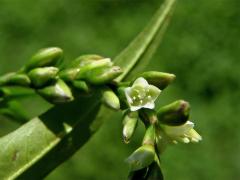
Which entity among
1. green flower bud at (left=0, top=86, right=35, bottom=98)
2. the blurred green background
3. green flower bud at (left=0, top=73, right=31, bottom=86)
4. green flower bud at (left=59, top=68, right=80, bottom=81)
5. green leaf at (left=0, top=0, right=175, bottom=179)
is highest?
green flower bud at (left=59, top=68, right=80, bottom=81)

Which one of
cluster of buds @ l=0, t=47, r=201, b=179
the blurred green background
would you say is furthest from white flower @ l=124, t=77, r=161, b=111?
the blurred green background

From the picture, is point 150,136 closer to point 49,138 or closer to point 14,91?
point 49,138

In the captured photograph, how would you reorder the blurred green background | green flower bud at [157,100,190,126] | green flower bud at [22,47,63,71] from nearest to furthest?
1. green flower bud at [157,100,190,126]
2. green flower bud at [22,47,63,71]
3. the blurred green background

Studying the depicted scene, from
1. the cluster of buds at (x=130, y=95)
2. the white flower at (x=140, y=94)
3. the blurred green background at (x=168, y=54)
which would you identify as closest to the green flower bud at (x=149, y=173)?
the cluster of buds at (x=130, y=95)

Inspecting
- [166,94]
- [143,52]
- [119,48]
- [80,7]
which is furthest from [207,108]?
[143,52]

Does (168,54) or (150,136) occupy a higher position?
(150,136)

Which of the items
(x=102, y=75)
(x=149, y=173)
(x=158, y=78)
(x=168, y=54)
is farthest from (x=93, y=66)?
(x=168, y=54)

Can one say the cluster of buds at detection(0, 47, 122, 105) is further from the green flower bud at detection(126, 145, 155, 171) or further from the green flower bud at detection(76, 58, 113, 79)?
the green flower bud at detection(126, 145, 155, 171)
